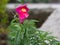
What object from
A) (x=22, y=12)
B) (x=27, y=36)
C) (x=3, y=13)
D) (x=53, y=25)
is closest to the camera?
(x=22, y=12)

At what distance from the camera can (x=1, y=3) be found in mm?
6988

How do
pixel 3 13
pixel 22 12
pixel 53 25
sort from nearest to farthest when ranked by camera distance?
pixel 22 12 → pixel 53 25 → pixel 3 13

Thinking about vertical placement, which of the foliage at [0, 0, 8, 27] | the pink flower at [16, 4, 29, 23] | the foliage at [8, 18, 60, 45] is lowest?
the foliage at [0, 0, 8, 27]

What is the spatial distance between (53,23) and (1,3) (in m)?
2.08

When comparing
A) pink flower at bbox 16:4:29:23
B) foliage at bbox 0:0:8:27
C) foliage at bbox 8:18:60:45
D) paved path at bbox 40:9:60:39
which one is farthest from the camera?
foliage at bbox 0:0:8:27

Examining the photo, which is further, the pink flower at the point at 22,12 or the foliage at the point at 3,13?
the foliage at the point at 3,13

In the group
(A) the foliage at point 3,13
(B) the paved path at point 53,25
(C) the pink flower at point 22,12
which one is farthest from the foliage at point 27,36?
(A) the foliage at point 3,13

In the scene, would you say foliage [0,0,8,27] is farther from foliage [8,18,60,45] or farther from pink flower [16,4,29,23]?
pink flower [16,4,29,23]

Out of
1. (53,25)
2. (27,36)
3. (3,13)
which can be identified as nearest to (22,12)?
(27,36)

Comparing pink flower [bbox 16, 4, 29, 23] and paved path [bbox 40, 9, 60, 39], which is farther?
paved path [bbox 40, 9, 60, 39]

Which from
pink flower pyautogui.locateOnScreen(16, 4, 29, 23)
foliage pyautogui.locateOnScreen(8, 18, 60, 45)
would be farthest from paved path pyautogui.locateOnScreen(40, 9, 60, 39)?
pink flower pyautogui.locateOnScreen(16, 4, 29, 23)

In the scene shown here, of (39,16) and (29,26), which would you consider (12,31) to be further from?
(39,16)

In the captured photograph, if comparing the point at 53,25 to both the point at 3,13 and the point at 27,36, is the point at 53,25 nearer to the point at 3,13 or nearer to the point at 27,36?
the point at 3,13

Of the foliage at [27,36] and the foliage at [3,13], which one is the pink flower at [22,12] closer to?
the foliage at [27,36]
